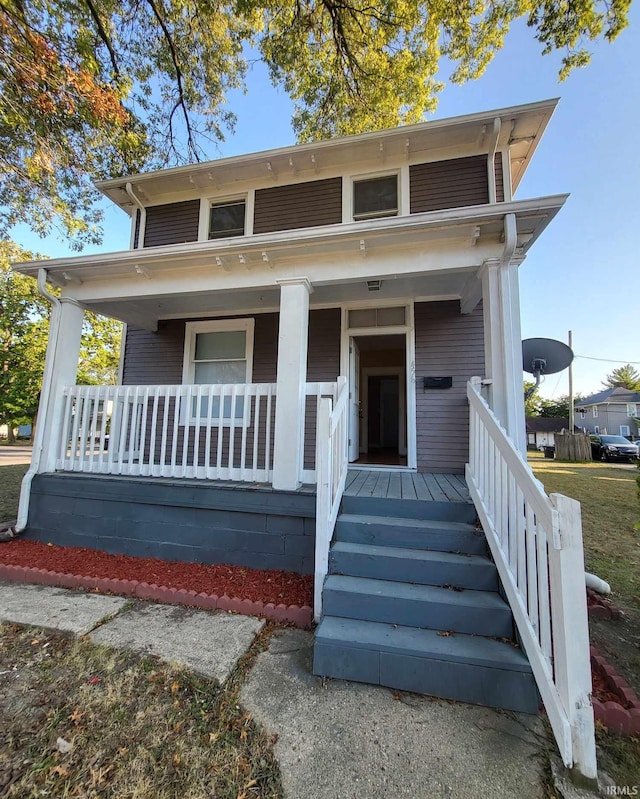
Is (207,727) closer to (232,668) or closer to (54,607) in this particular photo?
(232,668)

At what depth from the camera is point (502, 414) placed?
10.7ft

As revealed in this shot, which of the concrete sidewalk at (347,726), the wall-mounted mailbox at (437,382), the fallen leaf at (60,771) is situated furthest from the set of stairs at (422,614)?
the wall-mounted mailbox at (437,382)

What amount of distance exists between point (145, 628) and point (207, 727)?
1098mm

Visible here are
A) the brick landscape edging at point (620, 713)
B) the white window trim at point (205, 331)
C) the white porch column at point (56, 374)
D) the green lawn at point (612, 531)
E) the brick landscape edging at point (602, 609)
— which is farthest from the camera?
the white window trim at point (205, 331)

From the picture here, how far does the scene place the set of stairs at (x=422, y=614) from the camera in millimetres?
1903

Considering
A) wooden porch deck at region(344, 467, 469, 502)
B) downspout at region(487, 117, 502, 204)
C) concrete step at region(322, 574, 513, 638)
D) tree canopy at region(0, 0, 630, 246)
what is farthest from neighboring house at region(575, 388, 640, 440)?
concrete step at region(322, 574, 513, 638)

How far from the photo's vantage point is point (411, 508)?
2990 millimetres

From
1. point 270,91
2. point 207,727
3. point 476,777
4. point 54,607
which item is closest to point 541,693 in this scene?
point 476,777

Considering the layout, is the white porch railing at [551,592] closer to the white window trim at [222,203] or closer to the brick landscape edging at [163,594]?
the brick landscape edging at [163,594]

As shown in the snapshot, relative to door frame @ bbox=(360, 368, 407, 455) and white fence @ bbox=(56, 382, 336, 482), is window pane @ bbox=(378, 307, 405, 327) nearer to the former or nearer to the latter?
white fence @ bbox=(56, 382, 336, 482)

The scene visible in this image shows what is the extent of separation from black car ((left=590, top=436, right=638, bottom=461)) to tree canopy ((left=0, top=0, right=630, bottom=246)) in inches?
645

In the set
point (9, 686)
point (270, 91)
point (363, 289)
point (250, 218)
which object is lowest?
point (9, 686)

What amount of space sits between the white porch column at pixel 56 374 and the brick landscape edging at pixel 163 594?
126 cm

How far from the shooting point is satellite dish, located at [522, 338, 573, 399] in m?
4.55
